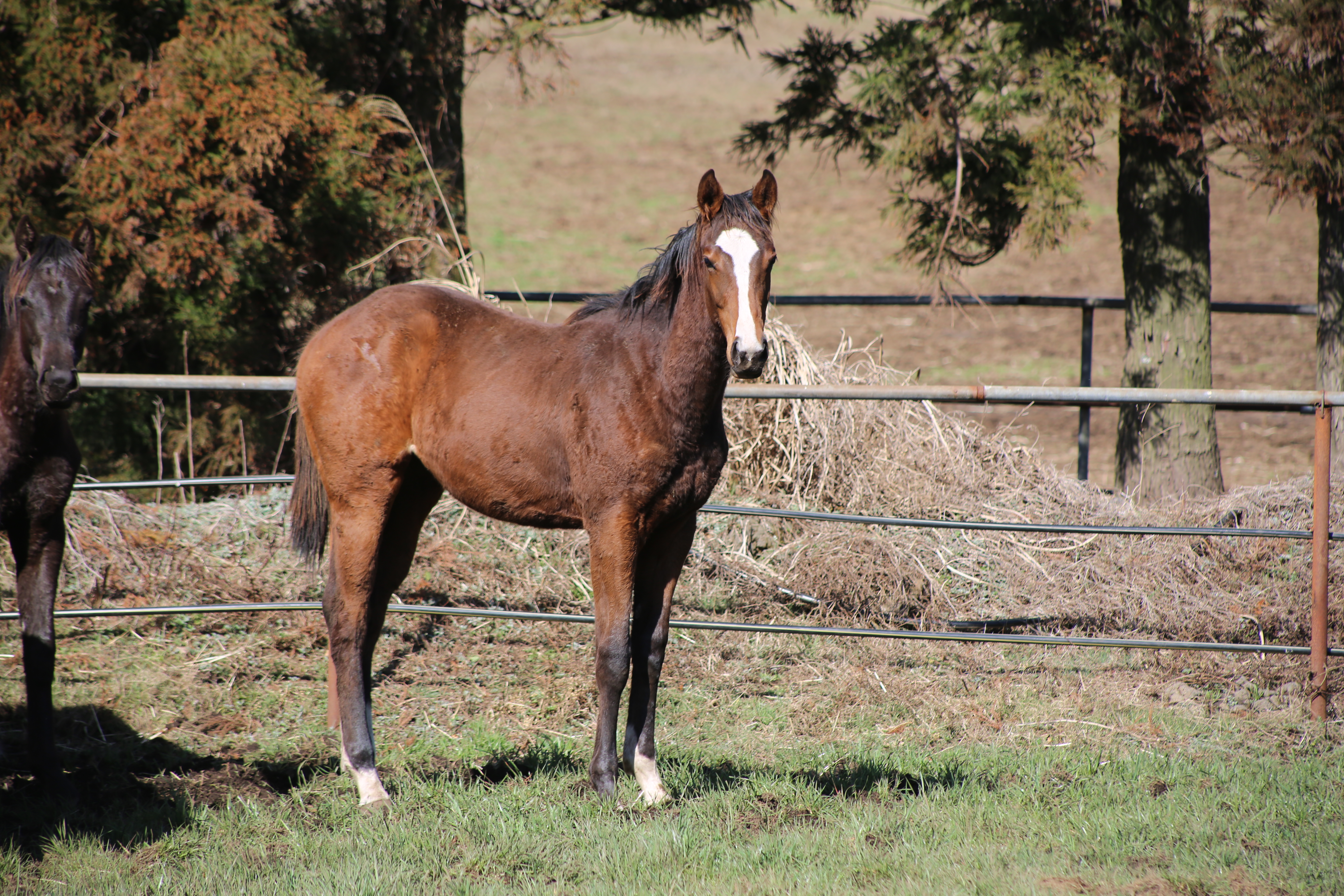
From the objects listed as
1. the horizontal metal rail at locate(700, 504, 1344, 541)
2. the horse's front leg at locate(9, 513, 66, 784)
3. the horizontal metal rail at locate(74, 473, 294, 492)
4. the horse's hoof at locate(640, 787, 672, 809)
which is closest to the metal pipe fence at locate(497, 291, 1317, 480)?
the horizontal metal rail at locate(700, 504, 1344, 541)

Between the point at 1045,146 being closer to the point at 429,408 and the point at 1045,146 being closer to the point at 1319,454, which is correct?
the point at 1319,454

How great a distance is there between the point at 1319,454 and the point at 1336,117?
2.18 meters

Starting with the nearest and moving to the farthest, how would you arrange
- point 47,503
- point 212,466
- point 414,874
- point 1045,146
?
point 414,874, point 47,503, point 1045,146, point 212,466

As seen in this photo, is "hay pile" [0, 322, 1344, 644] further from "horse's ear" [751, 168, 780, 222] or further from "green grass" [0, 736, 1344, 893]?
"horse's ear" [751, 168, 780, 222]

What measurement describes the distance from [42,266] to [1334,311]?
7.13m

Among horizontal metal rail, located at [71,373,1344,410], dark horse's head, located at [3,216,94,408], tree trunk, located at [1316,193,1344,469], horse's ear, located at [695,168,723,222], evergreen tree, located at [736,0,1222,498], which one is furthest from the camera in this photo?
tree trunk, located at [1316,193,1344,469]

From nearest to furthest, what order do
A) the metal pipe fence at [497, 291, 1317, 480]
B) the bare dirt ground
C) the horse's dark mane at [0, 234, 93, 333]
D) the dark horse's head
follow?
1. the dark horse's head
2. the horse's dark mane at [0, 234, 93, 333]
3. the metal pipe fence at [497, 291, 1317, 480]
4. the bare dirt ground

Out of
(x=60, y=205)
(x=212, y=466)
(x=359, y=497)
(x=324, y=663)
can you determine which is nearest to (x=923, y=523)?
(x=359, y=497)

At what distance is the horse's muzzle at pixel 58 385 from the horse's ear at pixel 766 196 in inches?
94.6

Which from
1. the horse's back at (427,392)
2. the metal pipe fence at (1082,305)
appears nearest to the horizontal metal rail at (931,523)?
the horse's back at (427,392)

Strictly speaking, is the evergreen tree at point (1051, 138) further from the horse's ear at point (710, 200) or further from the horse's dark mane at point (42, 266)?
the horse's dark mane at point (42, 266)

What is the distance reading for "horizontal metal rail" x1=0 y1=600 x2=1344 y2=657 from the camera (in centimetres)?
459

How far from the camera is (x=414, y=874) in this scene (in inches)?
124

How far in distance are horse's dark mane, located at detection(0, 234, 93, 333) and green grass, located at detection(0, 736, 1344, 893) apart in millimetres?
1887
